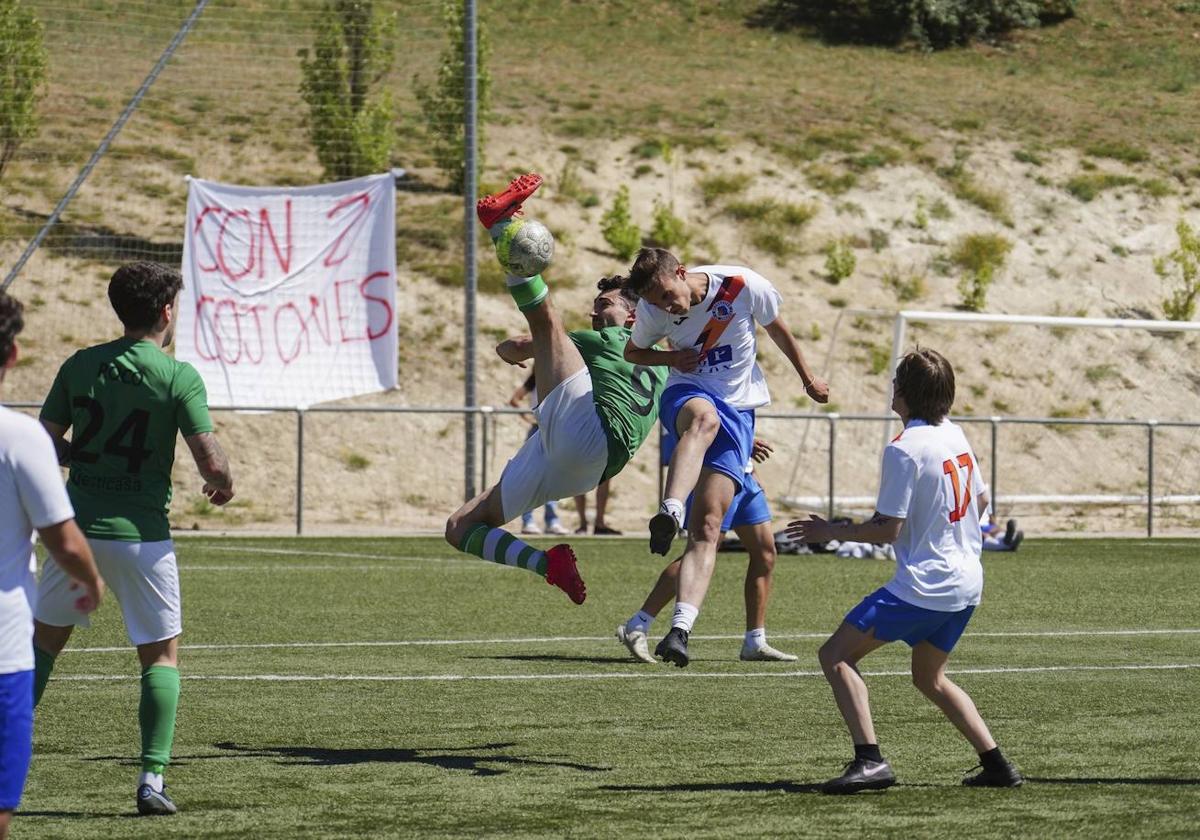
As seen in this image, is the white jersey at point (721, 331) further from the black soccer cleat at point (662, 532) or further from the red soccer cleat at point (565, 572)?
the red soccer cleat at point (565, 572)

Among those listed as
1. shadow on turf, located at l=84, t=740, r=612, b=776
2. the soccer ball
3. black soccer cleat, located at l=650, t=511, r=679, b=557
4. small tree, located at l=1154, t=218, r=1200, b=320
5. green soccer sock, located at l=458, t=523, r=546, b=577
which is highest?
the soccer ball

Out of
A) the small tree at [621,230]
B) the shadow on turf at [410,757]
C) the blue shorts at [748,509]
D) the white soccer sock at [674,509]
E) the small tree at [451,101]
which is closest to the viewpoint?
the shadow on turf at [410,757]

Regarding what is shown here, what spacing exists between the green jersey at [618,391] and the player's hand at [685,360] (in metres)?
0.17

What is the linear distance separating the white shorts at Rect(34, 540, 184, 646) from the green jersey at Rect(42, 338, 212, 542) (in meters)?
0.06

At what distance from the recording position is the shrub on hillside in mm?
57594

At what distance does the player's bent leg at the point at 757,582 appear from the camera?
10305 millimetres

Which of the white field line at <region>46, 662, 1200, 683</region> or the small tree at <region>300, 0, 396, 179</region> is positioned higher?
the small tree at <region>300, 0, 396, 179</region>

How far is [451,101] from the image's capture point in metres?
33.0

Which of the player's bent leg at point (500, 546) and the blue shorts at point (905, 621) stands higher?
the blue shorts at point (905, 621)

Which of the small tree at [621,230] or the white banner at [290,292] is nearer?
the white banner at [290,292]

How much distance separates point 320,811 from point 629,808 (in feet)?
3.40

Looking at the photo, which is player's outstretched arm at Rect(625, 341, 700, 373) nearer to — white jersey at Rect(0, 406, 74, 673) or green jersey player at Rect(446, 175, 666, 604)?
green jersey player at Rect(446, 175, 666, 604)

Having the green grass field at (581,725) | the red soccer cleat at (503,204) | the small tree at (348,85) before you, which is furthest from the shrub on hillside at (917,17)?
the red soccer cleat at (503,204)

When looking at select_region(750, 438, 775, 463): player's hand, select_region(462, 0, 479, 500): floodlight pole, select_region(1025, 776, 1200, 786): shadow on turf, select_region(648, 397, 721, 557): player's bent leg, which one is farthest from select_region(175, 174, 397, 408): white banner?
select_region(1025, 776, 1200, 786): shadow on turf
